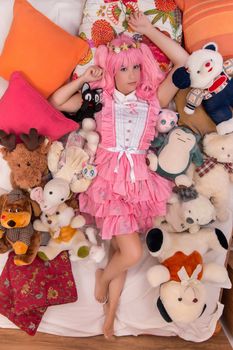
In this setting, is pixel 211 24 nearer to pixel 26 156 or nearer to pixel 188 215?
pixel 188 215

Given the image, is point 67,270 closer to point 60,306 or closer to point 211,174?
point 60,306

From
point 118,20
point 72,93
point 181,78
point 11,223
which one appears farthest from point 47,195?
point 118,20

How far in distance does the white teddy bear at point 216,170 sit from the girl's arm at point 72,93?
0.44 m

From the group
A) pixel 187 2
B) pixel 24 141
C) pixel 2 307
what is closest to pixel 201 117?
pixel 187 2

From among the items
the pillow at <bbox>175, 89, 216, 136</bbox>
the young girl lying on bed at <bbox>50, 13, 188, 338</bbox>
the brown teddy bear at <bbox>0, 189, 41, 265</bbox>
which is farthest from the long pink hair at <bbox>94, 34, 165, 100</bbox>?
the brown teddy bear at <bbox>0, 189, 41, 265</bbox>

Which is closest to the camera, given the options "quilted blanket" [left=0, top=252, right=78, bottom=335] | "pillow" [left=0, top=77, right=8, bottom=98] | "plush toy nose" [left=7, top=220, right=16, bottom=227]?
"plush toy nose" [left=7, top=220, right=16, bottom=227]

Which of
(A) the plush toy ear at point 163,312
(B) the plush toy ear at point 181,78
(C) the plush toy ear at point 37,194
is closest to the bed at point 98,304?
(A) the plush toy ear at point 163,312

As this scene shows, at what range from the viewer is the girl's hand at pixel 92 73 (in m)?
1.35

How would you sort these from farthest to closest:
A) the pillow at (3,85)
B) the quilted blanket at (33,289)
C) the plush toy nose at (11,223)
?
the pillow at (3,85)
the quilted blanket at (33,289)
the plush toy nose at (11,223)

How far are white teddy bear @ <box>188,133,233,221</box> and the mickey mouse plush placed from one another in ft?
0.14

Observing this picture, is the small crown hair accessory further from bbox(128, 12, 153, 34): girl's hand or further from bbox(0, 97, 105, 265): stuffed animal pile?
bbox(0, 97, 105, 265): stuffed animal pile

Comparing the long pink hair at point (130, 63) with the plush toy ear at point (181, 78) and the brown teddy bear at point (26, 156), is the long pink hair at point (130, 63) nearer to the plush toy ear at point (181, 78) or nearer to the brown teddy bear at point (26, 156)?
the plush toy ear at point (181, 78)

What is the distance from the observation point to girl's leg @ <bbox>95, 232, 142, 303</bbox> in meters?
1.32

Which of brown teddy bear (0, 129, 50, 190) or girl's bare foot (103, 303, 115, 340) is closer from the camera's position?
brown teddy bear (0, 129, 50, 190)
